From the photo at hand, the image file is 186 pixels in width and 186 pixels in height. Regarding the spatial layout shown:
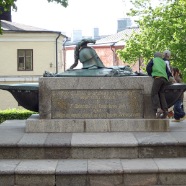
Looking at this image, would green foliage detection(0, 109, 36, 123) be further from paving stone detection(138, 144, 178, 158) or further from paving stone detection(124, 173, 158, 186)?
paving stone detection(124, 173, 158, 186)

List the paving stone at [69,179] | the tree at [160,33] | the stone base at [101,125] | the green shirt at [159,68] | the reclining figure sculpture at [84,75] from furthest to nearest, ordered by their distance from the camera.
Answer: the tree at [160,33], the reclining figure sculpture at [84,75], the green shirt at [159,68], the stone base at [101,125], the paving stone at [69,179]

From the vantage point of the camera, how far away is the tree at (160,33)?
3441cm

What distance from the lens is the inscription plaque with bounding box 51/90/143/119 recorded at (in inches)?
418

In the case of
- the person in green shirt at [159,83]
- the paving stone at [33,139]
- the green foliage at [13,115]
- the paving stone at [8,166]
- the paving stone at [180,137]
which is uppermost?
the person in green shirt at [159,83]

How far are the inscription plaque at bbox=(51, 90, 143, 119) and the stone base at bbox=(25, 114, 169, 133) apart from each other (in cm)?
22

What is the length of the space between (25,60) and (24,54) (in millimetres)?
442

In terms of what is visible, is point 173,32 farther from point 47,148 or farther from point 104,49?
point 47,148

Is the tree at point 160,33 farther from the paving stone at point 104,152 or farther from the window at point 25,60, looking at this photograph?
the paving stone at point 104,152

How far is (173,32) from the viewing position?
34906mm

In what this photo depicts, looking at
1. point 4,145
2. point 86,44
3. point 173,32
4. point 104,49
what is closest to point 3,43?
point 173,32

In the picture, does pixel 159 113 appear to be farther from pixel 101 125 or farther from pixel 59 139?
pixel 59 139

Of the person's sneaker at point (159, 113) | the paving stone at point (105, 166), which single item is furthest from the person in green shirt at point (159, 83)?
the paving stone at point (105, 166)

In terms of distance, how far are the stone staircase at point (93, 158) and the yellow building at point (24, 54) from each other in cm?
2616

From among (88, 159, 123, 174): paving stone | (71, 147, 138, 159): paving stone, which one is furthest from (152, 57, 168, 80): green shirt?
(88, 159, 123, 174): paving stone
